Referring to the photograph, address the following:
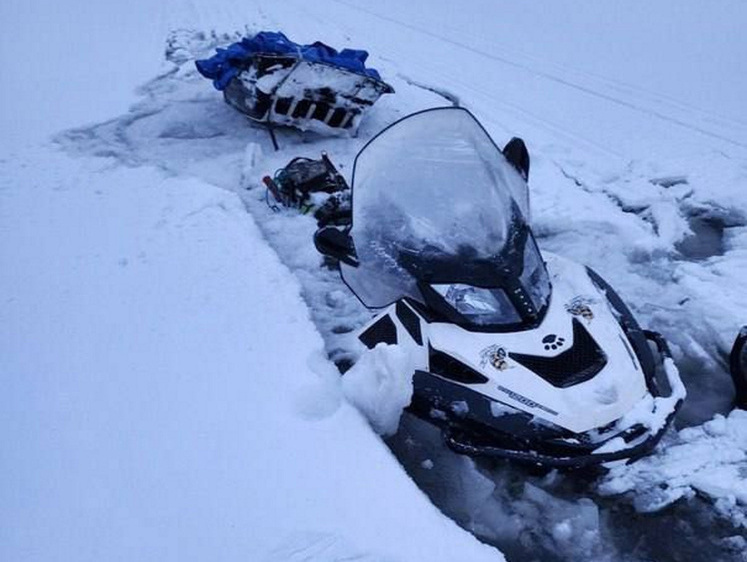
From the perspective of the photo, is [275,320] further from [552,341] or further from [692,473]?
A: [692,473]

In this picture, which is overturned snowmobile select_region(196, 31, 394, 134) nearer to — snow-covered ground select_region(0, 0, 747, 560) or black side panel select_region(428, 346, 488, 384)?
snow-covered ground select_region(0, 0, 747, 560)

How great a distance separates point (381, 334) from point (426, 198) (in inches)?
29.6

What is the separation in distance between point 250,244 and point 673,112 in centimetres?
502

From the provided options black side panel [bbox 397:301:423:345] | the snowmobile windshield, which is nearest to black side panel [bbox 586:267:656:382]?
the snowmobile windshield

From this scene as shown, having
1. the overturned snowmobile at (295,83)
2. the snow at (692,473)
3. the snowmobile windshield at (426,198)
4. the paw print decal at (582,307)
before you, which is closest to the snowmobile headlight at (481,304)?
the snowmobile windshield at (426,198)

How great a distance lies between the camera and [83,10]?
37.9 ft

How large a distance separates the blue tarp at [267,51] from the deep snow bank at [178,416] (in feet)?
6.51

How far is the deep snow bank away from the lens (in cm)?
265

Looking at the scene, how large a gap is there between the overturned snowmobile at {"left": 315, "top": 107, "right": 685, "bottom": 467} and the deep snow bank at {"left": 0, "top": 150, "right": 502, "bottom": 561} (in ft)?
1.54

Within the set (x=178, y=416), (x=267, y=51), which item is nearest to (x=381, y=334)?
(x=178, y=416)

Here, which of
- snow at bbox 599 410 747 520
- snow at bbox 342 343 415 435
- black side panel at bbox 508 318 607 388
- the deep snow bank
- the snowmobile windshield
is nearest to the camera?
the deep snow bank

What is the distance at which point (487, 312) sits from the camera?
3008 mm

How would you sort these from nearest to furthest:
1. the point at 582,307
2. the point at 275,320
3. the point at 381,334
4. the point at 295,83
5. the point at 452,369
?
the point at 452,369 < the point at 582,307 < the point at 381,334 < the point at 275,320 < the point at 295,83

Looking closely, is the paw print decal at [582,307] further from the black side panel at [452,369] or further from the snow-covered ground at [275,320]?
the snow-covered ground at [275,320]
